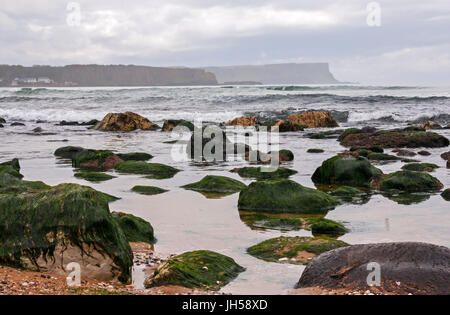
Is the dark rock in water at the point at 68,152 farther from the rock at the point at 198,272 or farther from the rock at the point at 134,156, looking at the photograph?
the rock at the point at 198,272

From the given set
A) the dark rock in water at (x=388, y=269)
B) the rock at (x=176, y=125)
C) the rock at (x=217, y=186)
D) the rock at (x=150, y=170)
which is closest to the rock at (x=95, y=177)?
the rock at (x=150, y=170)

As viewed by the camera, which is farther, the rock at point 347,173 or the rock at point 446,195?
the rock at point 347,173

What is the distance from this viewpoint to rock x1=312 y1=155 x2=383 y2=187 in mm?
10578

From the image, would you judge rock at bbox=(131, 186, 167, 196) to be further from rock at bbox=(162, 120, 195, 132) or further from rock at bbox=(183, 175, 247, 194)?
rock at bbox=(162, 120, 195, 132)

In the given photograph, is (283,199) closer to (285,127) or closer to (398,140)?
(398,140)

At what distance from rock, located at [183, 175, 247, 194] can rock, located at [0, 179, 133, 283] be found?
4.71 metres

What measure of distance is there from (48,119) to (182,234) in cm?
3081

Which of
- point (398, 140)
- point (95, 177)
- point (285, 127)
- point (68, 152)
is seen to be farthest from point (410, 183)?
Result: point (285, 127)

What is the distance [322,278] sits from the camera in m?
4.86

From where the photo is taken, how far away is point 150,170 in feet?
39.1

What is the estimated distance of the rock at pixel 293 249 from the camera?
5.86 meters

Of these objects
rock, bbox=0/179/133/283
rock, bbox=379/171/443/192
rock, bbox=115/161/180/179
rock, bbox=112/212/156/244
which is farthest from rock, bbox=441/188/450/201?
rock, bbox=0/179/133/283

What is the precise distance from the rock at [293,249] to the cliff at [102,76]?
12042cm
